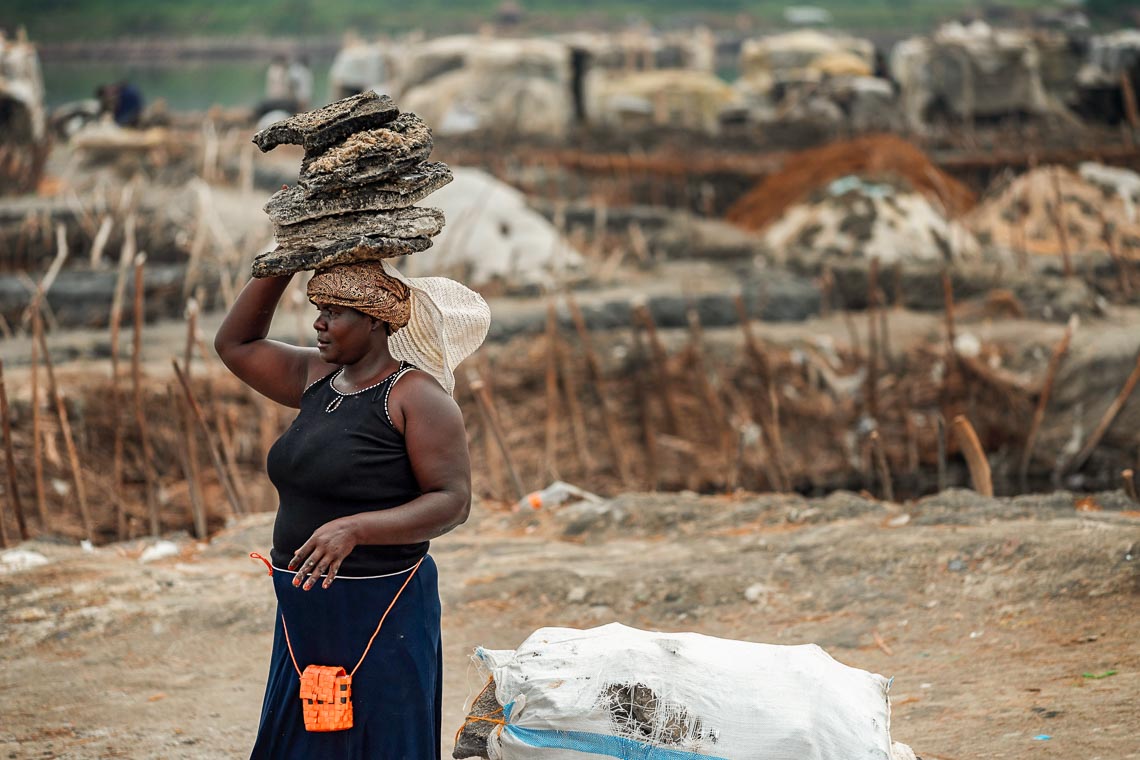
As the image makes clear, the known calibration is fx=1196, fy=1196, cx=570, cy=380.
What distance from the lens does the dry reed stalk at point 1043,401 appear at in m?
8.24

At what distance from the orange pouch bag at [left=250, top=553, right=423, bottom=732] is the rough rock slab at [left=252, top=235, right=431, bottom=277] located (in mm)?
602

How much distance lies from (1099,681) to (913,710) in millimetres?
541

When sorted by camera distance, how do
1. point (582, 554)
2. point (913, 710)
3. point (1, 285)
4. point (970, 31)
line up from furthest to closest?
point (970, 31)
point (1, 285)
point (582, 554)
point (913, 710)

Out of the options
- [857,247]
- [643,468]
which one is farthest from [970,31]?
[643,468]

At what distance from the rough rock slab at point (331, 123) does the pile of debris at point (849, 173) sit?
1033cm

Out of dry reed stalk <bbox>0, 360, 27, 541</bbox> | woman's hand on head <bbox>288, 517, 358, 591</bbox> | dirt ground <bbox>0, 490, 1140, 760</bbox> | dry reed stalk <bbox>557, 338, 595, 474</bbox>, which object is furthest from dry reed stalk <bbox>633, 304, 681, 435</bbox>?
woman's hand on head <bbox>288, 517, 358, 591</bbox>

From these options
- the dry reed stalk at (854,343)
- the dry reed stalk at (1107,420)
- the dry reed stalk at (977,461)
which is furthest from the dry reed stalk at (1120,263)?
the dry reed stalk at (977,461)

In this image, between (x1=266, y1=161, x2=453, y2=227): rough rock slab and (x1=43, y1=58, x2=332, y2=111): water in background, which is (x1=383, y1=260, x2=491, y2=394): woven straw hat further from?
(x1=43, y1=58, x2=332, y2=111): water in background

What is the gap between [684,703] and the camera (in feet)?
8.40

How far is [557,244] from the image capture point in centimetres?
1160

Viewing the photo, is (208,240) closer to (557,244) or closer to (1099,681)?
(557,244)

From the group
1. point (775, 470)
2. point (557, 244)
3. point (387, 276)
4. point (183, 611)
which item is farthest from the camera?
point (557, 244)

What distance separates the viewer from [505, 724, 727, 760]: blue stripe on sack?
99.4 inches

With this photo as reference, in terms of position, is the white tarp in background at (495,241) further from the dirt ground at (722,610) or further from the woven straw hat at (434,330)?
the woven straw hat at (434,330)
